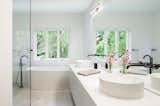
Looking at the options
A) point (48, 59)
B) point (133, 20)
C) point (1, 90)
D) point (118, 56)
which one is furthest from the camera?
point (48, 59)

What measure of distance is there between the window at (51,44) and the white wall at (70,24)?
189mm

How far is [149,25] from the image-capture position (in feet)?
5.94

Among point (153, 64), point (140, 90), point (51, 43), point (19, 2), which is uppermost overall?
point (19, 2)

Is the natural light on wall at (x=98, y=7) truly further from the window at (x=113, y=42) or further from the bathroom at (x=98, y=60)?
the window at (x=113, y=42)

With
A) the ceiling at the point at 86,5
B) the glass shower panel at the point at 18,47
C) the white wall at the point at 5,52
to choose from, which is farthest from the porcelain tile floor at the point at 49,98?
the ceiling at the point at 86,5

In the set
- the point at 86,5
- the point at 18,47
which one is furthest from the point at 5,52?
the point at 86,5

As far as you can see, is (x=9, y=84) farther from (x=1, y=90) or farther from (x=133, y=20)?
(x=133, y=20)

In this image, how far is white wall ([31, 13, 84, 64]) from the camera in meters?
4.67

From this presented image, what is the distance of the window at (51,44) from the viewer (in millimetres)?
4828

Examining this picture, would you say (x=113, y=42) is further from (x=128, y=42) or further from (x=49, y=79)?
(x=49, y=79)

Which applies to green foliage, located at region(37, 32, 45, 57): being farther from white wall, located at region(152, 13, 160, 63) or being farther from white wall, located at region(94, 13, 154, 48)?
white wall, located at region(152, 13, 160, 63)

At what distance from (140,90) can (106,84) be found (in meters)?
0.26

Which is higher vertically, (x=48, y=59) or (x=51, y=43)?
(x=51, y=43)

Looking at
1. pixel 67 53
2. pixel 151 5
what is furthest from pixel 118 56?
pixel 67 53
